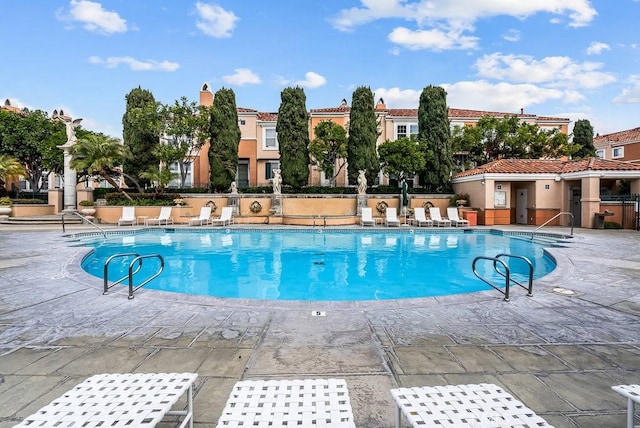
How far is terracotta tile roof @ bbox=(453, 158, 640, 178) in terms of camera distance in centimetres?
1791

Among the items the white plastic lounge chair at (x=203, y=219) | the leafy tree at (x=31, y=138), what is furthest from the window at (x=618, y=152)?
the leafy tree at (x=31, y=138)

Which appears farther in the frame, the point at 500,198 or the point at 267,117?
the point at 267,117

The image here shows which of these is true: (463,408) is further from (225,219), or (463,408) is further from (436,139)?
(436,139)

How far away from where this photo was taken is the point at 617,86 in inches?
813

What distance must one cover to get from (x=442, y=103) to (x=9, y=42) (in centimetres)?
2379

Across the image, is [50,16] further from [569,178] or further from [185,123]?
[569,178]

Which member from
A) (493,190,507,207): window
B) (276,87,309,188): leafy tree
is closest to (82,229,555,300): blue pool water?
(493,190,507,207): window

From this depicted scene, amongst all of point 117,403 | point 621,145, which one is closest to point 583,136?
point 621,145

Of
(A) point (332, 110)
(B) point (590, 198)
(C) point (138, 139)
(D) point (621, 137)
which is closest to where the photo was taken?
(B) point (590, 198)

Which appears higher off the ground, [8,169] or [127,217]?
[8,169]

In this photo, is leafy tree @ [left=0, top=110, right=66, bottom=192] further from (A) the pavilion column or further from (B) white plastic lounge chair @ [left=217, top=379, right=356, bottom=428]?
(A) the pavilion column

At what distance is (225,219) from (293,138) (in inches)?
351

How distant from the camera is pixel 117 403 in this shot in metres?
2.01

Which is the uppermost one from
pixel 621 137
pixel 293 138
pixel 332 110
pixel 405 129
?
pixel 332 110
